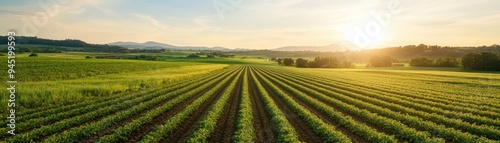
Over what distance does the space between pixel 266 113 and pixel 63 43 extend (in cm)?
16978

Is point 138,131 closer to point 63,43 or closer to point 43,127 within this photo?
point 43,127

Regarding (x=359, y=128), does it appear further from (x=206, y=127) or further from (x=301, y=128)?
(x=206, y=127)

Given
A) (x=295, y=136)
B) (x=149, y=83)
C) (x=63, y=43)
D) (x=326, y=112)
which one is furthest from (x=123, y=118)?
(x=63, y=43)

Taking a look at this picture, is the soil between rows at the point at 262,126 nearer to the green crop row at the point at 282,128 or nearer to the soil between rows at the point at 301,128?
the green crop row at the point at 282,128

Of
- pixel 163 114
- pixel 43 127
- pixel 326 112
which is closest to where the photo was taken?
pixel 43 127

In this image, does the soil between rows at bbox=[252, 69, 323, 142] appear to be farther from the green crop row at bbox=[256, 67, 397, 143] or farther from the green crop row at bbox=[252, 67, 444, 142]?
the green crop row at bbox=[252, 67, 444, 142]

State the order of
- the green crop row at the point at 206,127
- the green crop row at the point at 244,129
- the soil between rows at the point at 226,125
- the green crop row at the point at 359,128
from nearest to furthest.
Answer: the green crop row at the point at 206,127, the green crop row at the point at 244,129, the green crop row at the point at 359,128, the soil between rows at the point at 226,125

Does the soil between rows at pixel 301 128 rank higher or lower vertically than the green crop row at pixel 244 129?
lower

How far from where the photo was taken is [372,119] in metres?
19.1

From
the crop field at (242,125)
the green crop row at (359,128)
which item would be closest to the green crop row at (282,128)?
the crop field at (242,125)

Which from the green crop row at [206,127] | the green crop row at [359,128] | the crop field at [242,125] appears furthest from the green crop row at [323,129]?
the green crop row at [206,127]

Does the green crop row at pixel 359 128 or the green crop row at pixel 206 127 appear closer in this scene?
the green crop row at pixel 206 127

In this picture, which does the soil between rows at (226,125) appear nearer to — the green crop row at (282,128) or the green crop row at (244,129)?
the green crop row at (244,129)

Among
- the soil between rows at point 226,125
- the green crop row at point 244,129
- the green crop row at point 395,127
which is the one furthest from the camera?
the soil between rows at point 226,125
